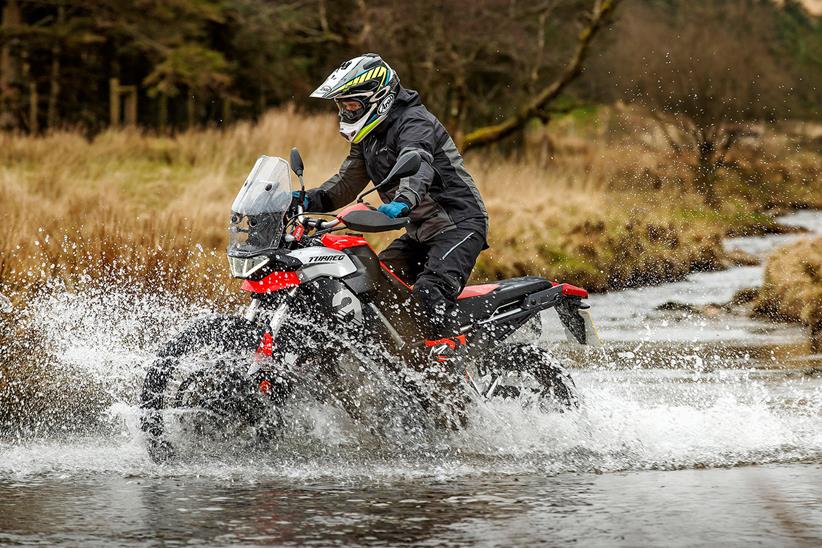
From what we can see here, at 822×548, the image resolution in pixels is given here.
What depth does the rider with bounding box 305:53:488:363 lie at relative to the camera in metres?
7.57

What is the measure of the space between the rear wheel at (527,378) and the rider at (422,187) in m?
0.35

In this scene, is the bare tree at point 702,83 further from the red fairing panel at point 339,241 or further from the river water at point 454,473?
the red fairing panel at point 339,241

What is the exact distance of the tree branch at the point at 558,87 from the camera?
2659 cm

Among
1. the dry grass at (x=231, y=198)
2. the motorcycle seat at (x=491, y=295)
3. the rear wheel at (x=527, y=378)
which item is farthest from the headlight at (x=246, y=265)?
the dry grass at (x=231, y=198)

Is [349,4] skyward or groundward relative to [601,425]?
skyward

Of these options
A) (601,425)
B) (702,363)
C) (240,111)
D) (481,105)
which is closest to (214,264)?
(702,363)

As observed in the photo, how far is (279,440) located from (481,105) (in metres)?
27.1

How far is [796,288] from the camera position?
14547 mm

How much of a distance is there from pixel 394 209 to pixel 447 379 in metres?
1.14

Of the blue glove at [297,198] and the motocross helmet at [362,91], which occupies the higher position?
the motocross helmet at [362,91]

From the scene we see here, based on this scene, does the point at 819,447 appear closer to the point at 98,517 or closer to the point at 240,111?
the point at 98,517

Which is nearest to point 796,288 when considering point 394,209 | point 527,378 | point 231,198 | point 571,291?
point 571,291

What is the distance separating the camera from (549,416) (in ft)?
26.6

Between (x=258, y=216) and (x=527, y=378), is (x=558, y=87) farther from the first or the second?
(x=258, y=216)
